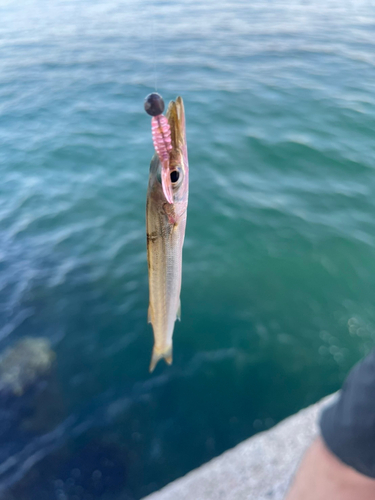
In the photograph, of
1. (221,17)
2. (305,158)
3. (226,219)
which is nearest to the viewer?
(226,219)

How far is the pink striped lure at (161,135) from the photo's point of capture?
57.7 inches

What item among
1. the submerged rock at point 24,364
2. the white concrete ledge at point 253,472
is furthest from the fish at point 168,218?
the submerged rock at point 24,364

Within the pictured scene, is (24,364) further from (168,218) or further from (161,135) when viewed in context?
(161,135)

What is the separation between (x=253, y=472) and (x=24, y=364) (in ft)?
10.1

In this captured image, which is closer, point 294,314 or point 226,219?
point 294,314

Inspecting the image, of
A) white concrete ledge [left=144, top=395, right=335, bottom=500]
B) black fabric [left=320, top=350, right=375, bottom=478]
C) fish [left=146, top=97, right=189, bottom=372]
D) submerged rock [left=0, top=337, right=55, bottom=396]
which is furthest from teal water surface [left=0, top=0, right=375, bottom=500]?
black fabric [left=320, top=350, right=375, bottom=478]

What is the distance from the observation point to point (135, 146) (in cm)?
834

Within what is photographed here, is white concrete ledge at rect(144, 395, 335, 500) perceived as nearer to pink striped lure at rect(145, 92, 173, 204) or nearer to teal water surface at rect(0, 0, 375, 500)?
teal water surface at rect(0, 0, 375, 500)

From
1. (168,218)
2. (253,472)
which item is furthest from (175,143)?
(253,472)

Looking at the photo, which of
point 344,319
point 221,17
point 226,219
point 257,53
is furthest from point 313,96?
point 221,17

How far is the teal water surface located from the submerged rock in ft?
0.53

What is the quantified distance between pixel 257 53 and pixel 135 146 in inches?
301

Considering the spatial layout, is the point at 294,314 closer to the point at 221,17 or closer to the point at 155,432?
the point at 155,432

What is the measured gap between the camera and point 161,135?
1604 millimetres
